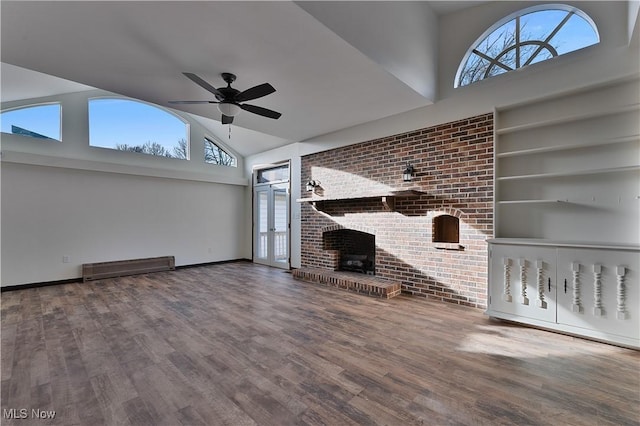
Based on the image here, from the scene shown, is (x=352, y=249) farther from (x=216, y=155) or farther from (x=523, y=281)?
(x=216, y=155)

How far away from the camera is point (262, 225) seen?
757 centimetres

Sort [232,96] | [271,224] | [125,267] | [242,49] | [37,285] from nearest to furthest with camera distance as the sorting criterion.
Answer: [242,49]
[232,96]
[37,285]
[125,267]
[271,224]

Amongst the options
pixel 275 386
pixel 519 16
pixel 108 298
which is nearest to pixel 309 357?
pixel 275 386

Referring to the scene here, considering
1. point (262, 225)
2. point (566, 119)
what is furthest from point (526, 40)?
point (262, 225)

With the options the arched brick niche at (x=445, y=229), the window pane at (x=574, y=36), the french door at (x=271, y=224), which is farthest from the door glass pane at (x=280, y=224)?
the window pane at (x=574, y=36)

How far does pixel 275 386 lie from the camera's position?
6.67 feet

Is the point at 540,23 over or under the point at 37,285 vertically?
over

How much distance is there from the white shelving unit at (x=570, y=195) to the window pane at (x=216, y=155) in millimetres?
6417

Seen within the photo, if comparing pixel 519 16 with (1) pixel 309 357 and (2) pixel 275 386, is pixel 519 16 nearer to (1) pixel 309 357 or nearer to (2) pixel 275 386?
(1) pixel 309 357

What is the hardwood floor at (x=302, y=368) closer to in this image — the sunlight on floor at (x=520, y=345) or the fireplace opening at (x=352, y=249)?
the sunlight on floor at (x=520, y=345)

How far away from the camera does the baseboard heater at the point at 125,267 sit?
5.54 meters

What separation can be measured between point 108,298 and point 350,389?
416 cm

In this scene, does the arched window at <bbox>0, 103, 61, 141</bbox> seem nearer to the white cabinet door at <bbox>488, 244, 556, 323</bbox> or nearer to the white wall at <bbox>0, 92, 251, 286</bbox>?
the white wall at <bbox>0, 92, 251, 286</bbox>

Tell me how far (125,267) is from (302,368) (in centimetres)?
540
